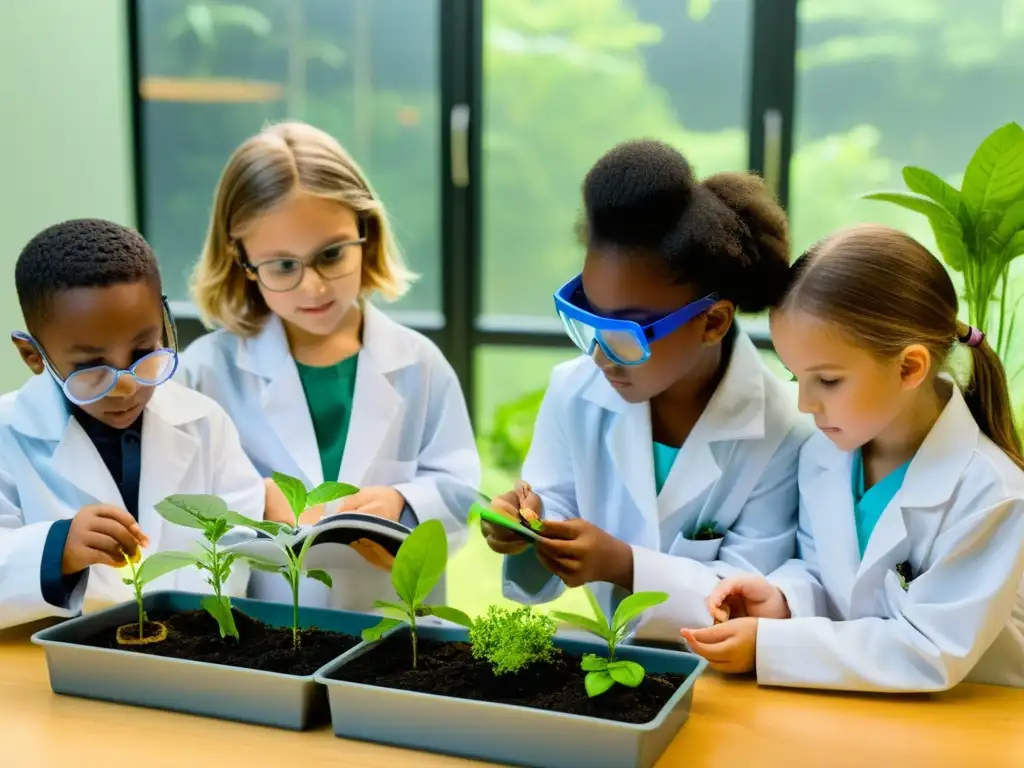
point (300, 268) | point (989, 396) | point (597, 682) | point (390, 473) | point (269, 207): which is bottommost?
point (390, 473)

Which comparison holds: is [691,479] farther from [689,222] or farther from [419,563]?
[419,563]

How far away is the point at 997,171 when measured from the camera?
1896 millimetres

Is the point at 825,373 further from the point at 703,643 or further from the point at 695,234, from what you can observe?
the point at 703,643

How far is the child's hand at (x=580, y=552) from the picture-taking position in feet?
5.42

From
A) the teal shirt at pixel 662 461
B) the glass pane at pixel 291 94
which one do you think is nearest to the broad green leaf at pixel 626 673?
the teal shirt at pixel 662 461

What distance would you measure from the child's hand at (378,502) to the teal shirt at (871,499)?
3.01 ft

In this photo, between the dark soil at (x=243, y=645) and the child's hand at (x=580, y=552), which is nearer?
the dark soil at (x=243, y=645)

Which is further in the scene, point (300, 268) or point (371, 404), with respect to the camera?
point (371, 404)

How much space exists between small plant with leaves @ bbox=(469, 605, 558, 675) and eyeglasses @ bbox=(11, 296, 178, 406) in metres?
0.73

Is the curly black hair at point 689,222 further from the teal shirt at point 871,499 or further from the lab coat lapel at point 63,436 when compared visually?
the lab coat lapel at point 63,436

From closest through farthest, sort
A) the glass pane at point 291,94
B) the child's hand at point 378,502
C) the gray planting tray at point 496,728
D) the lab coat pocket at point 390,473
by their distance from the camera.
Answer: the gray planting tray at point 496,728
the child's hand at point 378,502
the lab coat pocket at point 390,473
the glass pane at point 291,94

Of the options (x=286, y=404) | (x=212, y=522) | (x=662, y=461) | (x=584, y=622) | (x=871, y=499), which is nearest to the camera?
(x=584, y=622)

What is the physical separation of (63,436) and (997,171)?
1.71 metres

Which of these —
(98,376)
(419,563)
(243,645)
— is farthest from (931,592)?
(98,376)
